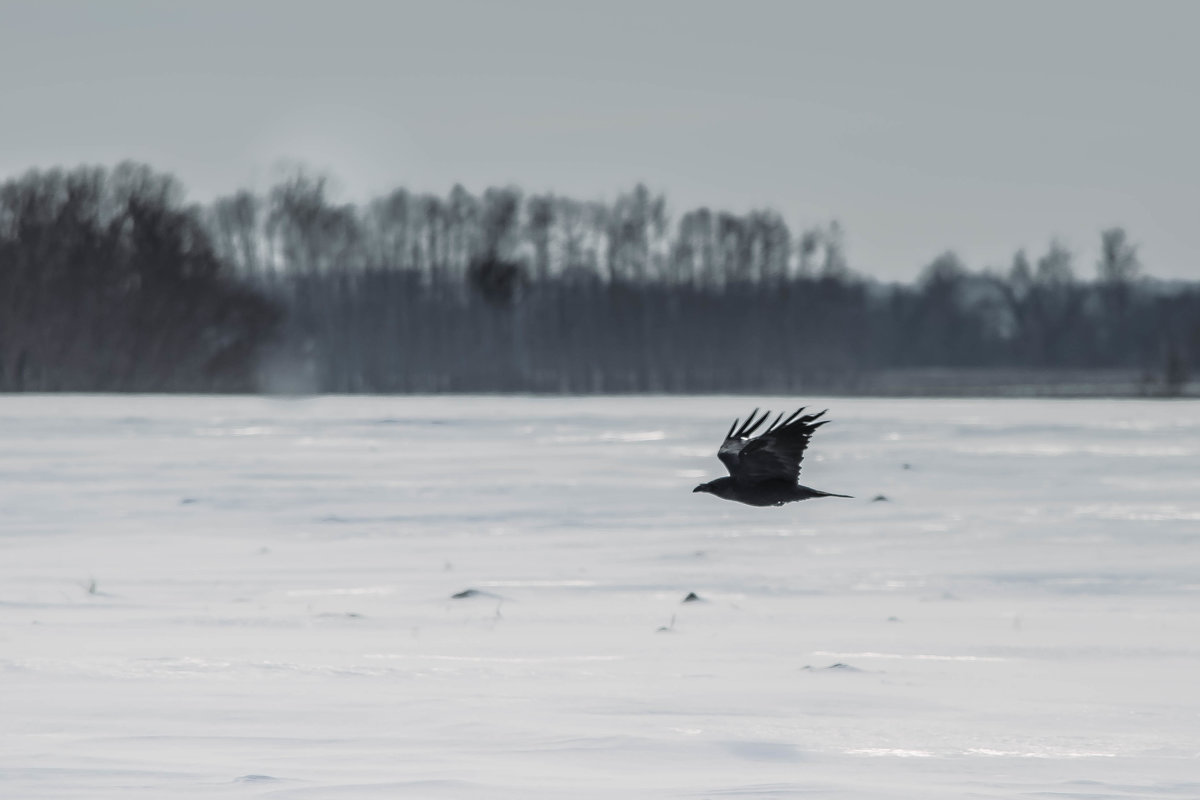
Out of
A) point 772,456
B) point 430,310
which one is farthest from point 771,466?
point 430,310

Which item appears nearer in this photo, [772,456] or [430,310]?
[772,456]

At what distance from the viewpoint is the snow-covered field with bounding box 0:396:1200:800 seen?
6.49m

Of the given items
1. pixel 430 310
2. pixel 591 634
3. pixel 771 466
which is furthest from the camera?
pixel 430 310

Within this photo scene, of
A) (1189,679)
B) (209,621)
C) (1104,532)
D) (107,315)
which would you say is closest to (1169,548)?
(1104,532)

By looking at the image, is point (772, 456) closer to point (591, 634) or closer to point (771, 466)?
point (771, 466)

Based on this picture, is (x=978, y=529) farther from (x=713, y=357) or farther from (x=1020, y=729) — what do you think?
(x=713, y=357)

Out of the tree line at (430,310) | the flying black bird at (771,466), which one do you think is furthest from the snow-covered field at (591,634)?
the tree line at (430,310)

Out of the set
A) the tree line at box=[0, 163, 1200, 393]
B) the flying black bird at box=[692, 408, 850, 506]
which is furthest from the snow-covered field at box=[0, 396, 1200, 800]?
the tree line at box=[0, 163, 1200, 393]

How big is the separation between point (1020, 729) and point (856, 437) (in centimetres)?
2168

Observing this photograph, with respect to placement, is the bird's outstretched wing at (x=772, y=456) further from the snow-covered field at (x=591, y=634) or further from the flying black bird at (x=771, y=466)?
the snow-covered field at (x=591, y=634)

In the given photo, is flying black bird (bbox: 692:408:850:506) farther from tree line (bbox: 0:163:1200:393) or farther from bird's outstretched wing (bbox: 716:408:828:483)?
tree line (bbox: 0:163:1200:393)

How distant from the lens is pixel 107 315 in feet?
254

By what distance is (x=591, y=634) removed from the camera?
962cm

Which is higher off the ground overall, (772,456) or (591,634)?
(772,456)
